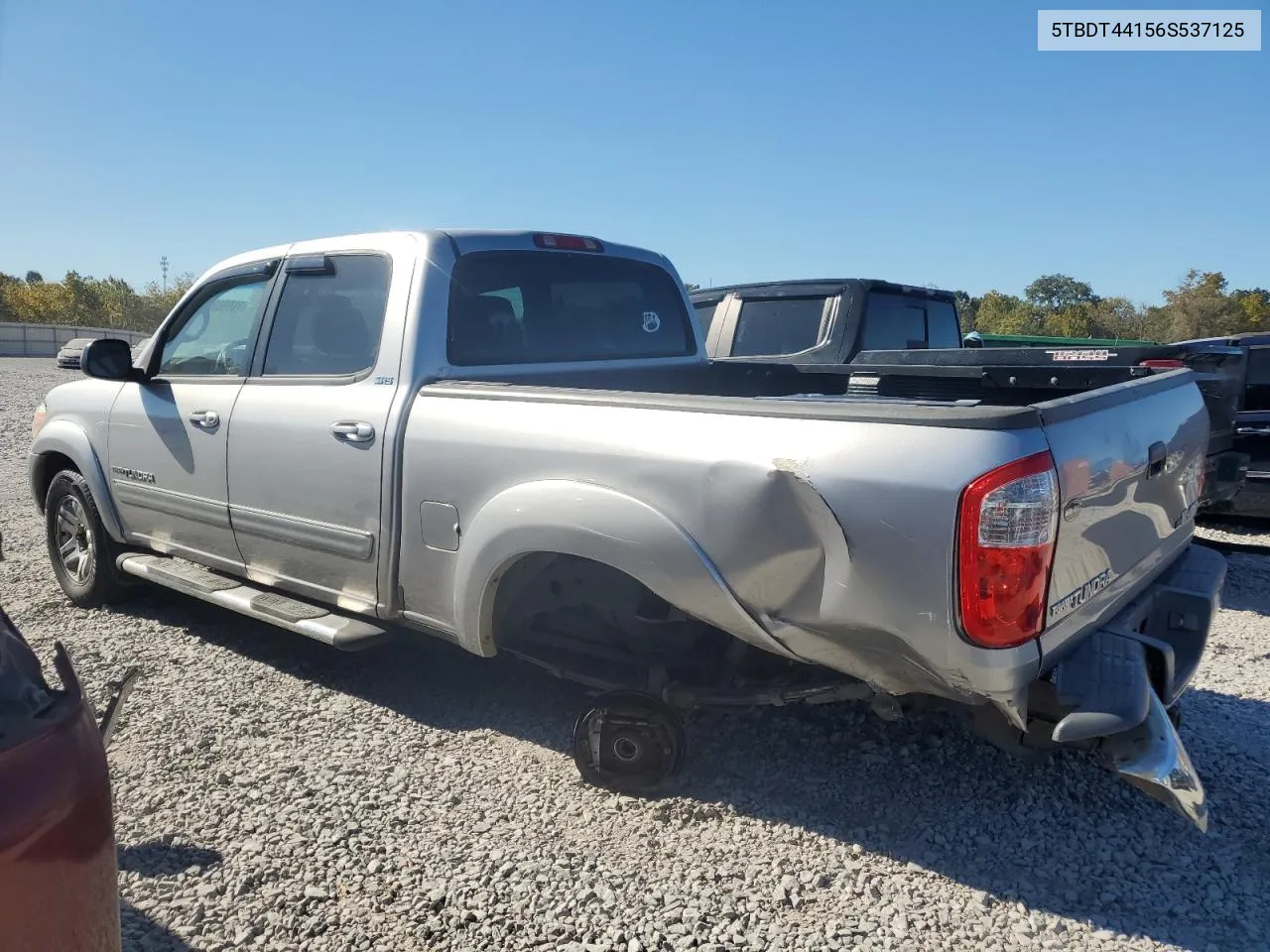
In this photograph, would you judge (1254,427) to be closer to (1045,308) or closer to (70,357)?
(70,357)

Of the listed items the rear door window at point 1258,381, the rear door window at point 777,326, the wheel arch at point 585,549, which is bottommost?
the wheel arch at point 585,549

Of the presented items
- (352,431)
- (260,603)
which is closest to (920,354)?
(352,431)

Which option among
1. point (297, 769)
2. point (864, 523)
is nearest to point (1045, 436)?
point (864, 523)

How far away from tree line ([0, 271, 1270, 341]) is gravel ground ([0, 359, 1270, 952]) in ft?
143

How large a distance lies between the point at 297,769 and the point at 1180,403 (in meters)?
3.45

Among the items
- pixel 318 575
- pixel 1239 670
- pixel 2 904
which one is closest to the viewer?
pixel 2 904

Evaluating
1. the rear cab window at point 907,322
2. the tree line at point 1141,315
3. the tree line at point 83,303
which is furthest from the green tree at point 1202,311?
the tree line at point 83,303

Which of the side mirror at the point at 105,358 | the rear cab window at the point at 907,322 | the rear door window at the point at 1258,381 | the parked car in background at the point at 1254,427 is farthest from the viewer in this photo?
the rear cab window at the point at 907,322

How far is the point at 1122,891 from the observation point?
2.72 m

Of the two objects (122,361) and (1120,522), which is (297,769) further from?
(1120,522)

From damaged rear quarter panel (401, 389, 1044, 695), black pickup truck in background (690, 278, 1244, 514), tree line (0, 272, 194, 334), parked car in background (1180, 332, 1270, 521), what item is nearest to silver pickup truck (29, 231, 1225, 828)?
damaged rear quarter panel (401, 389, 1044, 695)

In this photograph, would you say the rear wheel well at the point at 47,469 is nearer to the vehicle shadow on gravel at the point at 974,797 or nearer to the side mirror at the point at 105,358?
the side mirror at the point at 105,358

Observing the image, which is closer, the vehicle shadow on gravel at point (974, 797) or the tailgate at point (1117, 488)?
the tailgate at point (1117, 488)

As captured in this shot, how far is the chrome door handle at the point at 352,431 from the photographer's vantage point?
3543 mm
